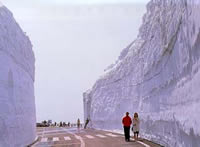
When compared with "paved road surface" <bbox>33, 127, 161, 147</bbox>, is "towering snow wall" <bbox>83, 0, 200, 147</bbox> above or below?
above

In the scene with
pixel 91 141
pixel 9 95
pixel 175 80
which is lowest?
pixel 91 141

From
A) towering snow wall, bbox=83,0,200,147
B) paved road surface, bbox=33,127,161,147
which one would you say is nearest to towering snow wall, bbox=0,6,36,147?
paved road surface, bbox=33,127,161,147

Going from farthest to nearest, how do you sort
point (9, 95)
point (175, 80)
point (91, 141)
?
point (91, 141) → point (9, 95) → point (175, 80)

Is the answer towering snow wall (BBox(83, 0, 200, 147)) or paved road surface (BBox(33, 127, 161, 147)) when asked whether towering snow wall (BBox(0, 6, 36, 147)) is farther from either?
towering snow wall (BBox(83, 0, 200, 147))

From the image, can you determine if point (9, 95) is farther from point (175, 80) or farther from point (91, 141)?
point (175, 80)

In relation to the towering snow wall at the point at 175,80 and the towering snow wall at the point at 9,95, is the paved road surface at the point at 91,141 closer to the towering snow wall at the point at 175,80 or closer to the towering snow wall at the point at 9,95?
the towering snow wall at the point at 175,80

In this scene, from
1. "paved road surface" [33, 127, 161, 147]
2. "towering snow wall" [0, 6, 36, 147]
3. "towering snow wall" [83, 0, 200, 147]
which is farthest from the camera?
"paved road surface" [33, 127, 161, 147]

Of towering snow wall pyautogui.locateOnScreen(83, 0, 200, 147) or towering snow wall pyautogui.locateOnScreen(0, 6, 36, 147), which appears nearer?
towering snow wall pyautogui.locateOnScreen(83, 0, 200, 147)

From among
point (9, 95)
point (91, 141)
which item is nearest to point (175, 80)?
point (9, 95)

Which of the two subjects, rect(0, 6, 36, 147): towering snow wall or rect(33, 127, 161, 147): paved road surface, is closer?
rect(0, 6, 36, 147): towering snow wall

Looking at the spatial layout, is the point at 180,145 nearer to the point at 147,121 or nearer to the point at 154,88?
the point at 154,88

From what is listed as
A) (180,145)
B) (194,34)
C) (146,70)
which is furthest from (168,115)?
(146,70)

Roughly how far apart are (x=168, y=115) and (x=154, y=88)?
5347 mm

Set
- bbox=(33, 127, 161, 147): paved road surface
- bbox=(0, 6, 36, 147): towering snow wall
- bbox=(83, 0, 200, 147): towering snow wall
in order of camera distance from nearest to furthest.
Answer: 1. bbox=(83, 0, 200, 147): towering snow wall
2. bbox=(0, 6, 36, 147): towering snow wall
3. bbox=(33, 127, 161, 147): paved road surface
